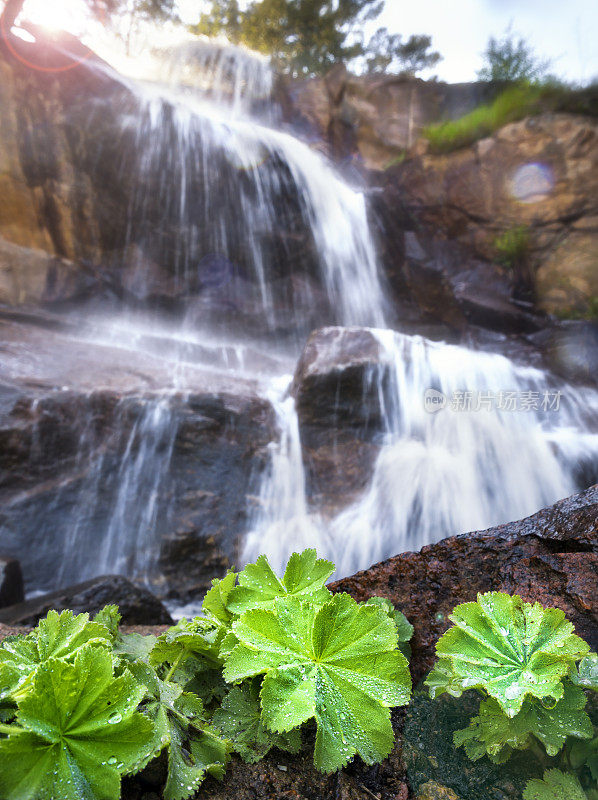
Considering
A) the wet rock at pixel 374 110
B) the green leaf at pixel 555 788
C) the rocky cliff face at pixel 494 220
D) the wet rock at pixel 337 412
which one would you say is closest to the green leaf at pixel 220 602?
the green leaf at pixel 555 788

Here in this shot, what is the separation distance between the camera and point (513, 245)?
30.6 feet

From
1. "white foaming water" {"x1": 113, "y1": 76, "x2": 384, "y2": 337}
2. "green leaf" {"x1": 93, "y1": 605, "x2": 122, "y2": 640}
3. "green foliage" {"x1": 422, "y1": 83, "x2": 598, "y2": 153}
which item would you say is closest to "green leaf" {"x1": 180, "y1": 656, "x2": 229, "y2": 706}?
"green leaf" {"x1": 93, "y1": 605, "x2": 122, "y2": 640}

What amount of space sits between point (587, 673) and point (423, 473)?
4.37 metres

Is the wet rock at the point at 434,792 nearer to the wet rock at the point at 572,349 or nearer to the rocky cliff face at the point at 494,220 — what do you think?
the wet rock at the point at 572,349

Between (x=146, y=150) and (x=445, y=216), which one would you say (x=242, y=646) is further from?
(x=445, y=216)

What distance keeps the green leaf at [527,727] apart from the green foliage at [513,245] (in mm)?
10052

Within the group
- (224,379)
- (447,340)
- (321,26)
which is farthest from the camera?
(321,26)

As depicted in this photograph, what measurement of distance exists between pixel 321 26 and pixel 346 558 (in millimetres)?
21832

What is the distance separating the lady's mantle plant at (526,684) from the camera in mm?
655

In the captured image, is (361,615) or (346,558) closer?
(361,615)

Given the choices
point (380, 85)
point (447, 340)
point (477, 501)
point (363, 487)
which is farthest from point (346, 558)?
point (380, 85)

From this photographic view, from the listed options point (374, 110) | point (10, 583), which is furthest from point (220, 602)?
point (374, 110)

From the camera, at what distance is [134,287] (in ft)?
28.3

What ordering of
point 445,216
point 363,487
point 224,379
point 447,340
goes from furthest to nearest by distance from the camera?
1. point 445,216
2. point 447,340
3. point 224,379
4. point 363,487
